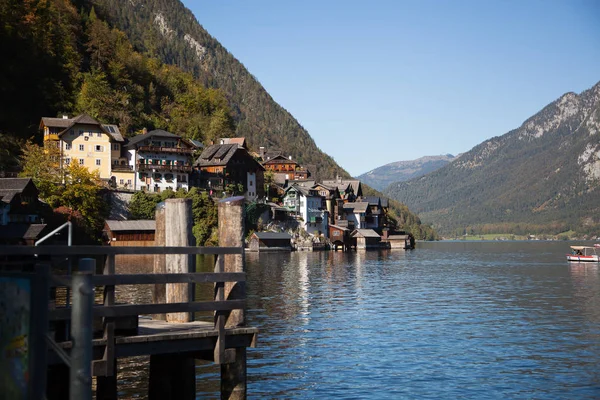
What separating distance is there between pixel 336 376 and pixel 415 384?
283cm

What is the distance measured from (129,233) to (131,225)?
1.27 meters

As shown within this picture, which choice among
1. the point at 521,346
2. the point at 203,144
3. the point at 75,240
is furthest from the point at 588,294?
the point at 203,144

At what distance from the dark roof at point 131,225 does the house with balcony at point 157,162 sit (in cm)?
1239

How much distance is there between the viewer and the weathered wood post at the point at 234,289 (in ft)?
51.7

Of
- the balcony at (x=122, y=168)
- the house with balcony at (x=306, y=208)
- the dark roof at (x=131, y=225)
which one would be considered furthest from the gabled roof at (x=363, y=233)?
the dark roof at (x=131, y=225)

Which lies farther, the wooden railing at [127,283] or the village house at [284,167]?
the village house at [284,167]

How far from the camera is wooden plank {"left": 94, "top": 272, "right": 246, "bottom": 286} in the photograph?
13.0 m

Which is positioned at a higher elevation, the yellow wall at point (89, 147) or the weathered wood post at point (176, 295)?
the yellow wall at point (89, 147)

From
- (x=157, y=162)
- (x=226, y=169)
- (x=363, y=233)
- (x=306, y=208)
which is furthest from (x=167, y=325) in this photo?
(x=363, y=233)

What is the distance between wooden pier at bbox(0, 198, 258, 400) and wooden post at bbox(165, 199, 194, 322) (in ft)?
0.10

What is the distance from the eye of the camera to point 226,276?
15.2m

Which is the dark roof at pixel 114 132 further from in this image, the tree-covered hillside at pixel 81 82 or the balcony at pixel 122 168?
the tree-covered hillside at pixel 81 82

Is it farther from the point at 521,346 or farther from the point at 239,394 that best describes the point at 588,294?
the point at 239,394

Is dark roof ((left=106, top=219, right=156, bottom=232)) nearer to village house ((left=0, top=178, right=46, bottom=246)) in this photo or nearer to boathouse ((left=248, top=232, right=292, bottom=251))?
village house ((left=0, top=178, right=46, bottom=246))
